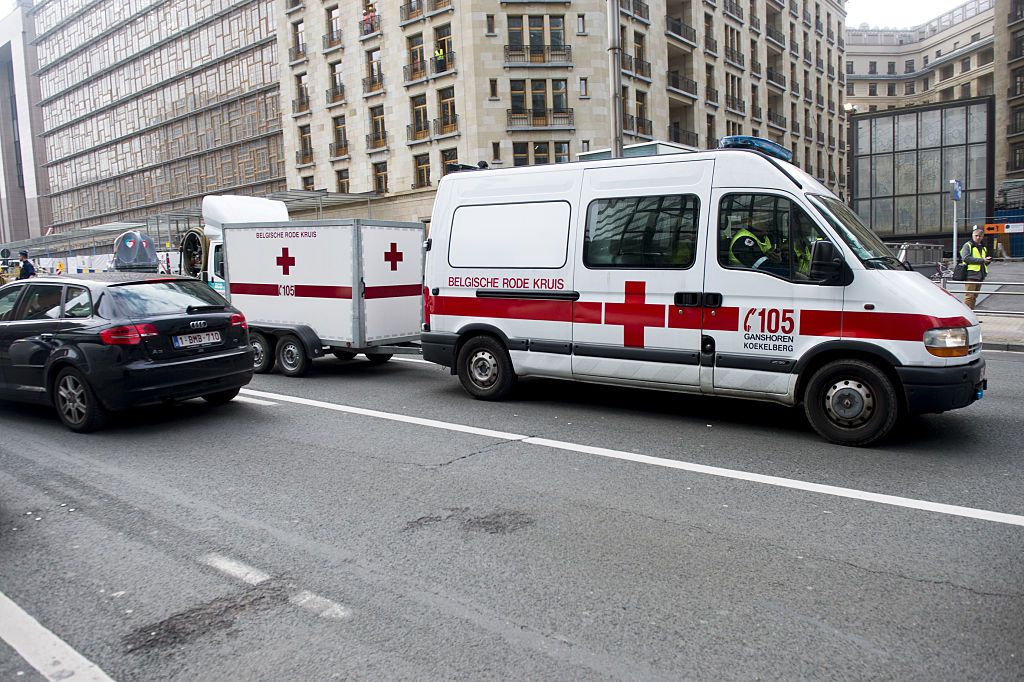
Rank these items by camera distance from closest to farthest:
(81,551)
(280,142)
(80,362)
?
(81,551), (80,362), (280,142)

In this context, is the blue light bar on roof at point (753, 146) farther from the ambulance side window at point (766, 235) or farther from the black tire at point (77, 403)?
the black tire at point (77, 403)

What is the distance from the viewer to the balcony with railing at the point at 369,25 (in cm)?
4397

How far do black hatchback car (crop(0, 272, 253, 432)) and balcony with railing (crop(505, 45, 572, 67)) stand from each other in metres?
35.0

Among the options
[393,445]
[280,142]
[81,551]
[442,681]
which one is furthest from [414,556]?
[280,142]

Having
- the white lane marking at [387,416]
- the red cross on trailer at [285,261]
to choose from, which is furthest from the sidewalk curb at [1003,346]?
the red cross on trailer at [285,261]

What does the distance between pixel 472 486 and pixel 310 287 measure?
6.14m

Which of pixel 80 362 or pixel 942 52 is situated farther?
pixel 942 52

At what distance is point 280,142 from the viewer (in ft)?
167

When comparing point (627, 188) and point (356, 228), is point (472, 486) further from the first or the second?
point (356, 228)

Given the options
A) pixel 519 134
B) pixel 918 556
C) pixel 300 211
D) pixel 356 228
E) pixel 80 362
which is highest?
pixel 519 134

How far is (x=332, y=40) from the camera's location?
4644 centimetres

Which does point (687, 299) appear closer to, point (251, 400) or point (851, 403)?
point (851, 403)

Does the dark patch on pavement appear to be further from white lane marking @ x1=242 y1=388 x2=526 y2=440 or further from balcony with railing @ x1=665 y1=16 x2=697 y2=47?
balcony with railing @ x1=665 y1=16 x2=697 y2=47

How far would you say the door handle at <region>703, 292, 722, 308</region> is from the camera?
6.93 meters
